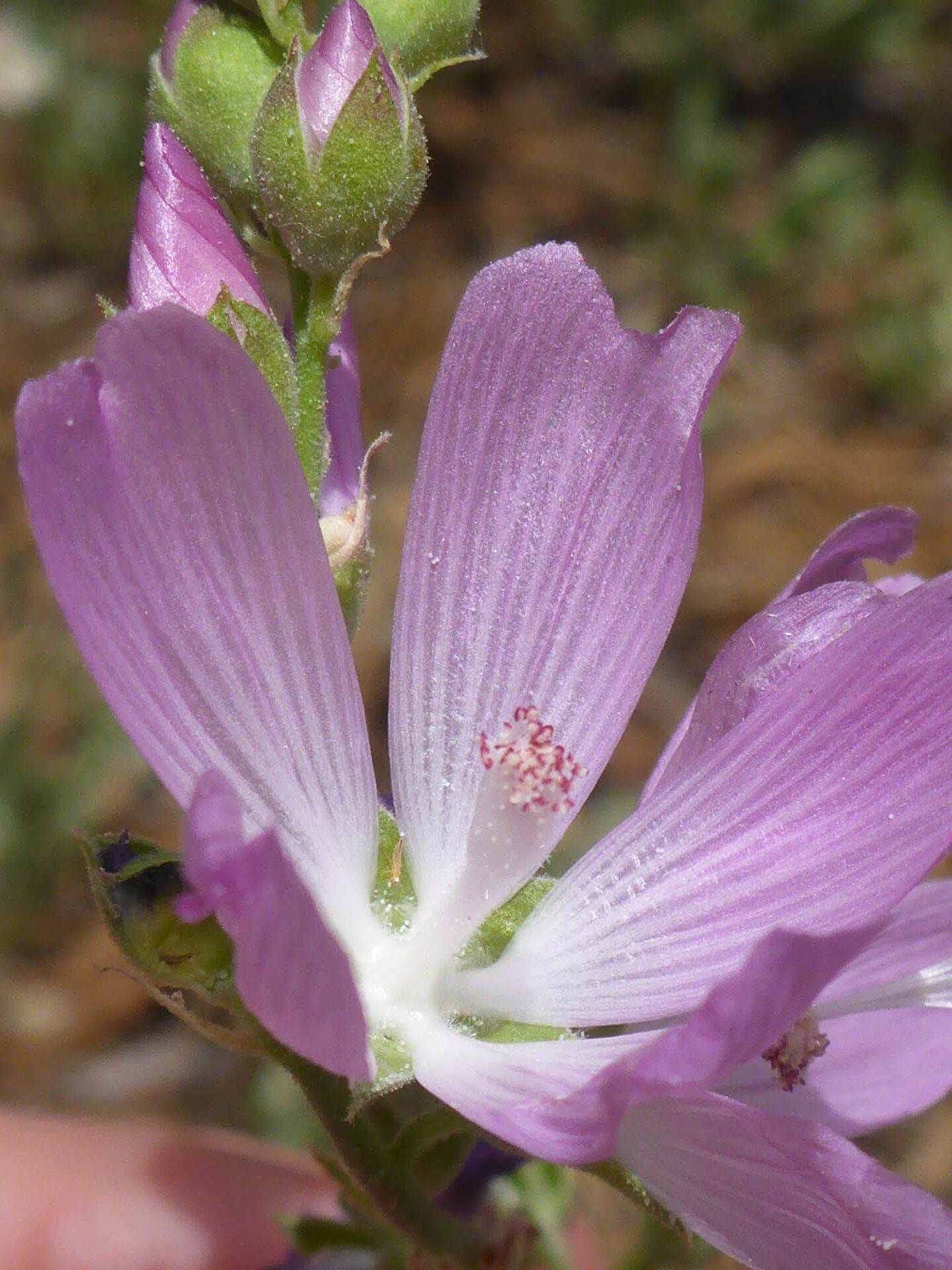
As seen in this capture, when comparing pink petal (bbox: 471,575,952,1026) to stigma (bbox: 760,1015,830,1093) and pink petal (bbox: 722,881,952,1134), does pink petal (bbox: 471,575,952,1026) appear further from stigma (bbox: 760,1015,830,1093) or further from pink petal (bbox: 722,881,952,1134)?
pink petal (bbox: 722,881,952,1134)

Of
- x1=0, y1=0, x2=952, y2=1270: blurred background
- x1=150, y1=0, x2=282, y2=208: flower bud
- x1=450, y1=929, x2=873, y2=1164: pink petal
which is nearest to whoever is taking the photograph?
x1=450, y1=929, x2=873, y2=1164: pink petal

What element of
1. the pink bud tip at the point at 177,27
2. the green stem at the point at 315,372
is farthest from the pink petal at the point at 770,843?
the pink bud tip at the point at 177,27

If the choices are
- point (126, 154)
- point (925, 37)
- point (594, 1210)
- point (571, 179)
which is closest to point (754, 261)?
point (571, 179)

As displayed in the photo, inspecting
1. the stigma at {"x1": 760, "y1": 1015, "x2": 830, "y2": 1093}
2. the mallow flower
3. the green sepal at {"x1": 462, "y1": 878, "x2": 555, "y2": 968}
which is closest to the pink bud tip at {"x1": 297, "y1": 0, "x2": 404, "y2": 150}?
the mallow flower

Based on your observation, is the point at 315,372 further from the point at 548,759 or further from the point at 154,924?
the point at 154,924

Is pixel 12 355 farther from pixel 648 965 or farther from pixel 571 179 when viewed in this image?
pixel 648 965

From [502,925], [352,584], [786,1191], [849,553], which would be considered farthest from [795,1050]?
[352,584]
